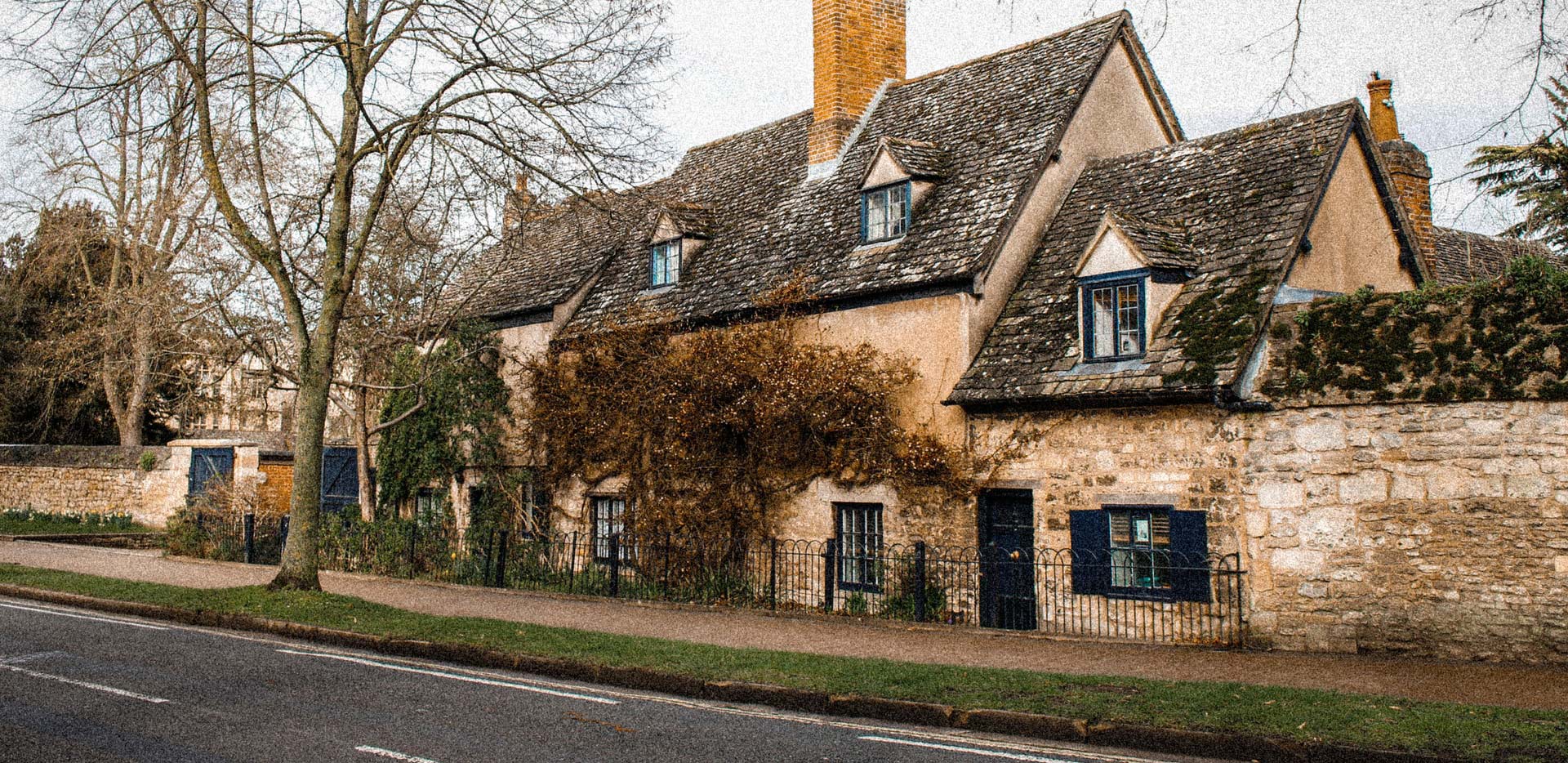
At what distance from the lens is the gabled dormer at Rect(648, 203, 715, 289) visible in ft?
76.9

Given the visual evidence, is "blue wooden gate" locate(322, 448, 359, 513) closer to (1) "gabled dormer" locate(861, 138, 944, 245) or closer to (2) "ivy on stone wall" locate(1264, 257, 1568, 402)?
(1) "gabled dormer" locate(861, 138, 944, 245)

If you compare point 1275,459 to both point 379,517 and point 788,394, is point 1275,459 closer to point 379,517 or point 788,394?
point 788,394

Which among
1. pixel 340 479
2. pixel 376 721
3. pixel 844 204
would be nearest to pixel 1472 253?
pixel 844 204

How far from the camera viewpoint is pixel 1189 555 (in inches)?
561

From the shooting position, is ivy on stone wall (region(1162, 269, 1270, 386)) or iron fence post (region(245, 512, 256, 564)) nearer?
ivy on stone wall (region(1162, 269, 1270, 386))

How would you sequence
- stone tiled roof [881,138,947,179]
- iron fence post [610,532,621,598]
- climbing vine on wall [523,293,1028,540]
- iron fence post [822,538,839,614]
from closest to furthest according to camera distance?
1. iron fence post [822,538,839,614]
2. climbing vine on wall [523,293,1028,540]
3. iron fence post [610,532,621,598]
4. stone tiled roof [881,138,947,179]

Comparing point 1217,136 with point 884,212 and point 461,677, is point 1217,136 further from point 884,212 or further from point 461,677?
point 461,677

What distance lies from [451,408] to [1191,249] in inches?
618

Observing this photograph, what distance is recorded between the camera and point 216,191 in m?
15.8

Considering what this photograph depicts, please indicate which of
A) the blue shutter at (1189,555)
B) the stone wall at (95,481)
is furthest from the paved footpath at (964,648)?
the stone wall at (95,481)

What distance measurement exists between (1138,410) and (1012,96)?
783cm

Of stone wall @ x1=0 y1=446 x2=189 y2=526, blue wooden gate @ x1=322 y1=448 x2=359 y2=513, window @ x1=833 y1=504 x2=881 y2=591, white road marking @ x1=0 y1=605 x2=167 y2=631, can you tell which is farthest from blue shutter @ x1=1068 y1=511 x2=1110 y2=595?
stone wall @ x1=0 y1=446 x2=189 y2=526

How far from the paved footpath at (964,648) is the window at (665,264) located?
7525 mm

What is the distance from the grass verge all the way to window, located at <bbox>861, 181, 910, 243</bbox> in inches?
364
